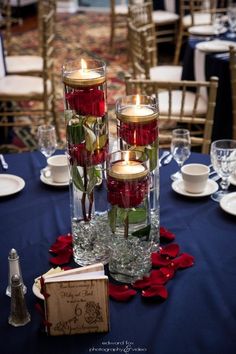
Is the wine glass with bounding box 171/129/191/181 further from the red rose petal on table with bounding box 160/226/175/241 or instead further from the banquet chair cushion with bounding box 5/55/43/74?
the banquet chair cushion with bounding box 5/55/43/74

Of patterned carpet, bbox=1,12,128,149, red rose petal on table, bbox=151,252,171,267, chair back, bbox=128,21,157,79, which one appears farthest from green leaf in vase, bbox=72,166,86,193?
patterned carpet, bbox=1,12,128,149

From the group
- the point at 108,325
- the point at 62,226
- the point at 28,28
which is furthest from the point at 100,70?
the point at 28,28

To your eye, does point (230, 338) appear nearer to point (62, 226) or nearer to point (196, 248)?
point (196, 248)

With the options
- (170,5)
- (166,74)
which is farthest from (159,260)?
(170,5)

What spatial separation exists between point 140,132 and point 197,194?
418 mm

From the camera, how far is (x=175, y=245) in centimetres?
133

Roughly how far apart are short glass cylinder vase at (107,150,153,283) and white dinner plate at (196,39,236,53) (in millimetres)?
2272

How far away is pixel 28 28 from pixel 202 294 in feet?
23.5

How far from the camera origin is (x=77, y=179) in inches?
48.9

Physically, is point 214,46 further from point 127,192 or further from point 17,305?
point 17,305

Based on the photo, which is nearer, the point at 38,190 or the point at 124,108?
the point at 124,108

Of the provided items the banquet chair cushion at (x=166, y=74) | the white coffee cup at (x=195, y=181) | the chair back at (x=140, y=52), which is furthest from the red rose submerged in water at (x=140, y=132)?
the banquet chair cushion at (x=166, y=74)

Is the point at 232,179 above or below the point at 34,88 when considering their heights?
above

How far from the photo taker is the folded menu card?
3.46ft
